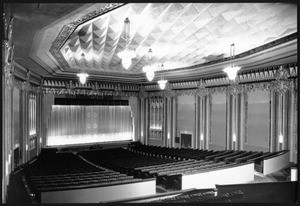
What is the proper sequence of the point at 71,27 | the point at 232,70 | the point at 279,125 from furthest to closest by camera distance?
the point at 279,125 → the point at 232,70 → the point at 71,27

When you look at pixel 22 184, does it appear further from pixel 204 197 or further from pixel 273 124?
pixel 273 124

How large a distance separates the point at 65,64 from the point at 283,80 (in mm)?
10432

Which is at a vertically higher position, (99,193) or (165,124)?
(165,124)

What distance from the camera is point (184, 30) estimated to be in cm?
778

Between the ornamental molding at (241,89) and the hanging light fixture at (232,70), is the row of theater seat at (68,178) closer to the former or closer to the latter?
the hanging light fixture at (232,70)

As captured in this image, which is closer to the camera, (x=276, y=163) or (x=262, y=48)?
(x=262, y=48)

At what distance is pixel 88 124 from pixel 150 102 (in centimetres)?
500

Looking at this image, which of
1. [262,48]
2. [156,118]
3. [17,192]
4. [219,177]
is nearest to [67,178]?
[17,192]

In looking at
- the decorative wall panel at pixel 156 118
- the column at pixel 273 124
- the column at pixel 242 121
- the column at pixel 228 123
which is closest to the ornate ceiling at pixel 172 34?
the column at pixel 273 124

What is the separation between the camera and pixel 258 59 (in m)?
10.1

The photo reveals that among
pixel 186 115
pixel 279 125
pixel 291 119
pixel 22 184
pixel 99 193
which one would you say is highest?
pixel 291 119

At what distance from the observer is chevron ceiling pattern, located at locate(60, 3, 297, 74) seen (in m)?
6.30

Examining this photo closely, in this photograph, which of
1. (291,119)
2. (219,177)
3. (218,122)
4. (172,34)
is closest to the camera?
(219,177)

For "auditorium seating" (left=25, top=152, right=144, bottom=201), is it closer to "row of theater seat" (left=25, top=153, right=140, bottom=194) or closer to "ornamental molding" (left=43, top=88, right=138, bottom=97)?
"row of theater seat" (left=25, top=153, right=140, bottom=194)
